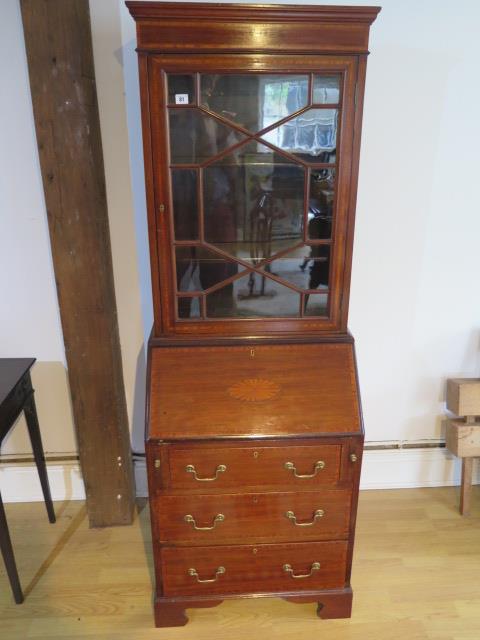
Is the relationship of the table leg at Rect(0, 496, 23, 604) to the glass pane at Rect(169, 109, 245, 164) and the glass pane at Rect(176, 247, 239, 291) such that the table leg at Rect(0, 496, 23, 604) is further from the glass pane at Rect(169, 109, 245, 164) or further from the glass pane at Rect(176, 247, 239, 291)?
the glass pane at Rect(169, 109, 245, 164)

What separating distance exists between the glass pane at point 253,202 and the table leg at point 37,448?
0.97m

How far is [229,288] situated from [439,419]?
127cm

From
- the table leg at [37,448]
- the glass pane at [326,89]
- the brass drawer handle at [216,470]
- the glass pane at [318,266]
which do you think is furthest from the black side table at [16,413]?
the glass pane at [326,89]

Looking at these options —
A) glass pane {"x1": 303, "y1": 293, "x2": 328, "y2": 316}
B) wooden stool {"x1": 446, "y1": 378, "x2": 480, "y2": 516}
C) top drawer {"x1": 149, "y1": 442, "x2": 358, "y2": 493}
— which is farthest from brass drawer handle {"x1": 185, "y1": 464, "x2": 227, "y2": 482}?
wooden stool {"x1": 446, "y1": 378, "x2": 480, "y2": 516}

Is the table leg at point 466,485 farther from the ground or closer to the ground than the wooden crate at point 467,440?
closer to the ground

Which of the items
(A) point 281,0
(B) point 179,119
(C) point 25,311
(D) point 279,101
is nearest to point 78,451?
(C) point 25,311

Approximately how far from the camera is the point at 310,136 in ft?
4.36

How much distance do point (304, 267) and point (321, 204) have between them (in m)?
0.19

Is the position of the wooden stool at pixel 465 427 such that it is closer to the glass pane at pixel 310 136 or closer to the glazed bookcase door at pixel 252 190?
the glazed bookcase door at pixel 252 190

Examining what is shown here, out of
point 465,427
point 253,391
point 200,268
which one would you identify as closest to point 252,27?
point 200,268

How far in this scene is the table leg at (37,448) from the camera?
69.6 inches

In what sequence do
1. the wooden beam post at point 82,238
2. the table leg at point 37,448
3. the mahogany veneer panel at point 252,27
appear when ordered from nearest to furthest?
the mahogany veneer panel at point 252,27 < the wooden beam post at point 82,238 < the table leg at point 37,448

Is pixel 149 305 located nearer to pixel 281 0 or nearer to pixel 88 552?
pixel 88 552

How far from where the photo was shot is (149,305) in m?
1.86
